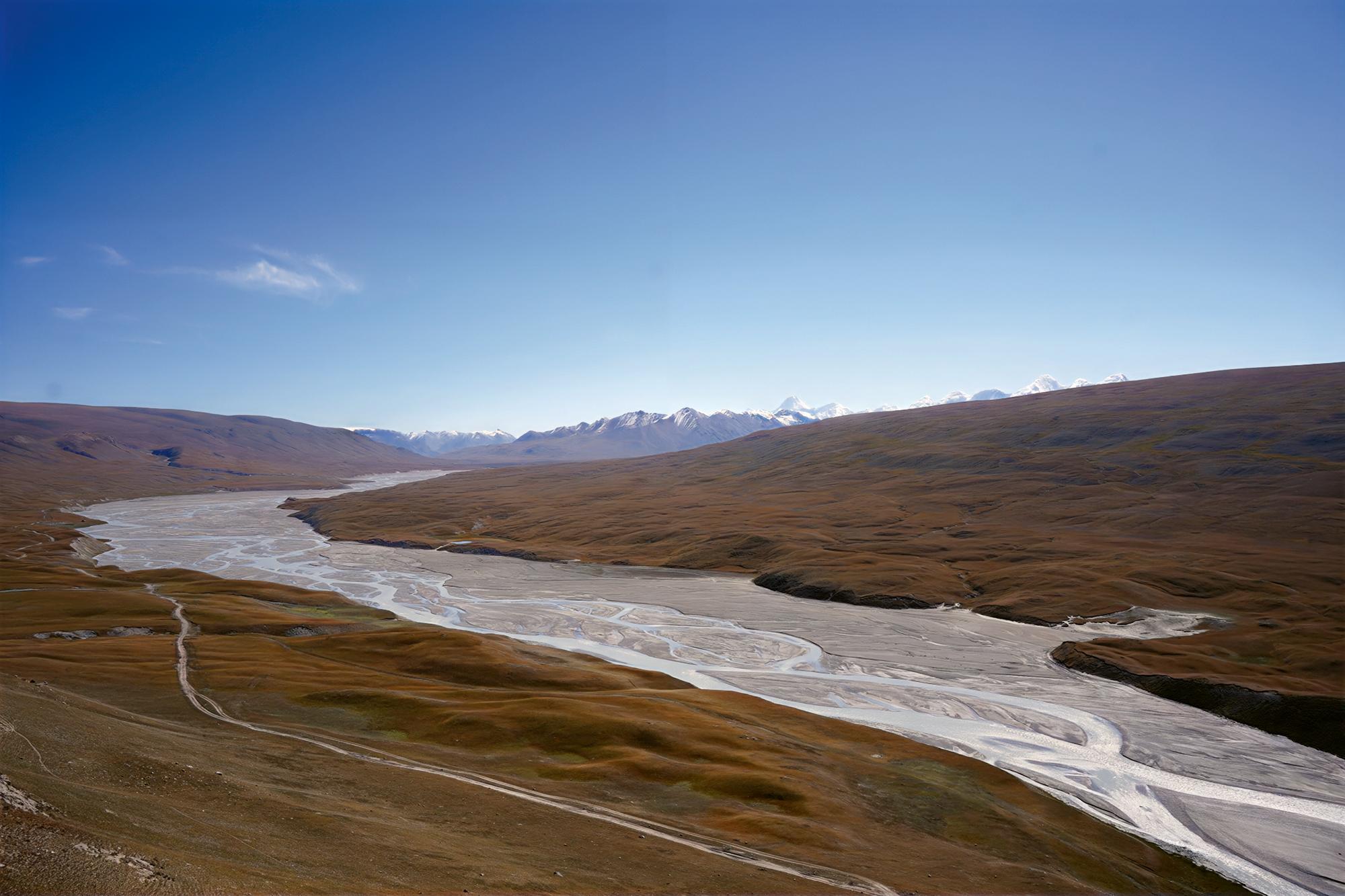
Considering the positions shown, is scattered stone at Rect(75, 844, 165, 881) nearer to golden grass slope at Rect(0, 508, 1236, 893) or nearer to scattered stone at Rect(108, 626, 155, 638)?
golden grass slope at Rect(0, 508, 1236, 893)

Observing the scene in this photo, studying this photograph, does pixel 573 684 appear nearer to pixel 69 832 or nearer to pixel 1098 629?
pixel 69 832

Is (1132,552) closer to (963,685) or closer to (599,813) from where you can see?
(963,685)

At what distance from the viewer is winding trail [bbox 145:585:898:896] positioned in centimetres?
3105

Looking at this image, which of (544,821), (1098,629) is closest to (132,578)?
(544,821)

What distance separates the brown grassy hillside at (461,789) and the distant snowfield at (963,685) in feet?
18.9

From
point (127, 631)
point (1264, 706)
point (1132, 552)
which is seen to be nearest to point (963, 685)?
point (1264, 706)

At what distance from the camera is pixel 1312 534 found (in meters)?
130

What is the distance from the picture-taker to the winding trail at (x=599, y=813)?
102 ft

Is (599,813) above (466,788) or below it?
below

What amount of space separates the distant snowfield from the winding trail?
2361 centimetres

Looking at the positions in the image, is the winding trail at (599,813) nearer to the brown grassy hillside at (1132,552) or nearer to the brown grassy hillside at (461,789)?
the brown grassy hillside at (461,789)

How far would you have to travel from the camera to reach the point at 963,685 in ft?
240

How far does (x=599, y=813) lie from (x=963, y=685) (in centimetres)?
4981

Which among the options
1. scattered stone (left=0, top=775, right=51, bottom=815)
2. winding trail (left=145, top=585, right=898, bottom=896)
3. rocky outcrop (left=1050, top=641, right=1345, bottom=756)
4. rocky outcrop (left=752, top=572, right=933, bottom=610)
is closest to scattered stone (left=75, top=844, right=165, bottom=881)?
scattered stone (left=0, top=775, right=51, bottom=815)
